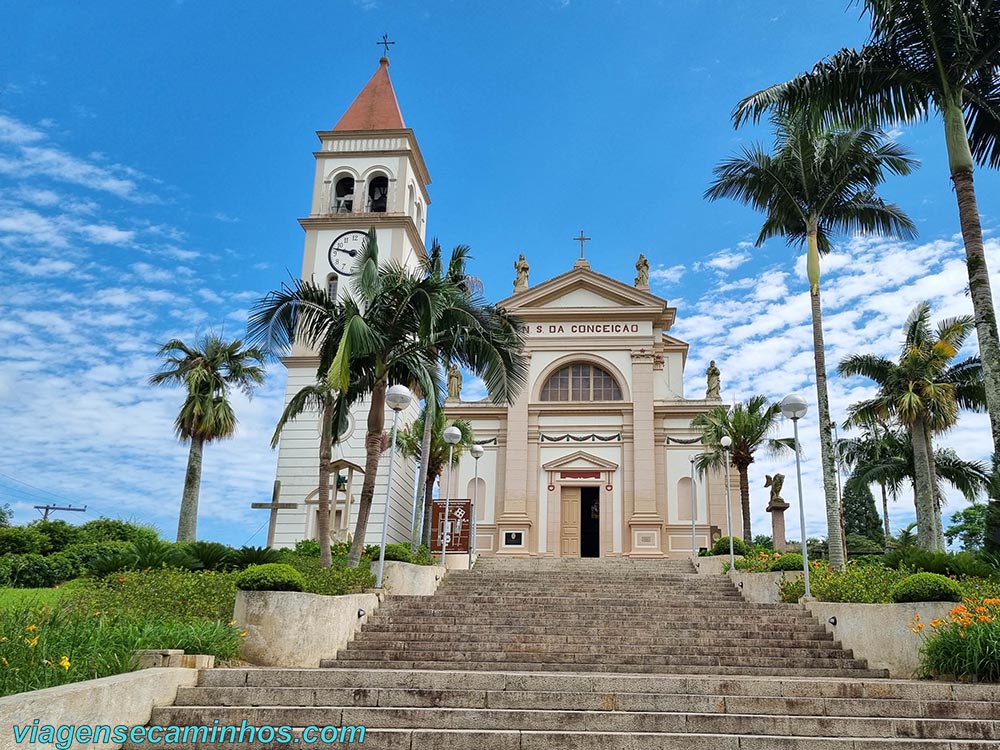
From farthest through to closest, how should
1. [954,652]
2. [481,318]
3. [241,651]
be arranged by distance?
[481,318] < [241,651] < [954,652]

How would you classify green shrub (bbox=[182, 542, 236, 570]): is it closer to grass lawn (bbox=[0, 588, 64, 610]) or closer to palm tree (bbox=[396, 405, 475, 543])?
grass lawn (bbox=[0, 588, 64, 610])

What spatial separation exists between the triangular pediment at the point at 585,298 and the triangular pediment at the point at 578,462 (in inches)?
214

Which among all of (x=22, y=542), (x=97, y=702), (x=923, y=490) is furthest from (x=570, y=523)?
(x=97, y=702)

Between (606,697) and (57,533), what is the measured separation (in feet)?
60.4

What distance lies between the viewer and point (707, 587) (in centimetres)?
1731

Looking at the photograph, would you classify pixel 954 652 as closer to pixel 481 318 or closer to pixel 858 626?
pixel 858 626

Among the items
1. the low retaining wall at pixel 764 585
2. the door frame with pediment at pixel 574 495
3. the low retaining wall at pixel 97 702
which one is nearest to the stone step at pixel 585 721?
the low retaining wall at pixel 97 702

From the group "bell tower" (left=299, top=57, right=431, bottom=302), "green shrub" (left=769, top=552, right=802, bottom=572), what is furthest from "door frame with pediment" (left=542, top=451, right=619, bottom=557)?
"green shrub" (left=769, top=552, right=802, bottom=572)

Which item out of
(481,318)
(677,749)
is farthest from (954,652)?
(481,318)

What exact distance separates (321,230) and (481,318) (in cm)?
1814

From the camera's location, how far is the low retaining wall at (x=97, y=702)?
530 cm

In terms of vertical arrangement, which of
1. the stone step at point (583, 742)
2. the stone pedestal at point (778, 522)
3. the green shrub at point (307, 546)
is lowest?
the stone step at point (583, 742)

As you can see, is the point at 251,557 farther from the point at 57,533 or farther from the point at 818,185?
the point at 818,185

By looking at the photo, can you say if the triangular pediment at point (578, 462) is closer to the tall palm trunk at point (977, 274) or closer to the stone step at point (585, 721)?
the tall palm trunk at point (977, 274)
